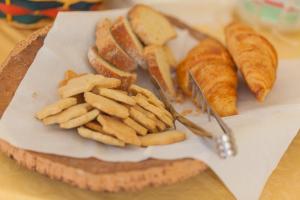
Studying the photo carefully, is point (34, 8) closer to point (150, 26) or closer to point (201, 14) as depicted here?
point (150, 26)

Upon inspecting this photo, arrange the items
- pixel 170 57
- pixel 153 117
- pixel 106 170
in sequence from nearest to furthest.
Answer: pixel 106 170, pixel 153 117, pixel 170 57

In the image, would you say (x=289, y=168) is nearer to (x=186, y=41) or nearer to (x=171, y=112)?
(x=171, y=112)

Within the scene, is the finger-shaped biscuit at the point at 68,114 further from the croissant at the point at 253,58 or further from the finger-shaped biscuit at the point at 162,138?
the croissant at the point at 253,58

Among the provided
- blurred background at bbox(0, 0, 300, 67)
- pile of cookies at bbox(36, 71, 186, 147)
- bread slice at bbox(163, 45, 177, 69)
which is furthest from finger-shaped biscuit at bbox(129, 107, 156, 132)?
blurred background at bbox(0, 0, 300, 67)

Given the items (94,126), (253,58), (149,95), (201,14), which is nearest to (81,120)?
(94,126)

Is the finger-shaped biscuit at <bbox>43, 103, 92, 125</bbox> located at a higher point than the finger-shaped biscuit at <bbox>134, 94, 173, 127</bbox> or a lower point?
higher

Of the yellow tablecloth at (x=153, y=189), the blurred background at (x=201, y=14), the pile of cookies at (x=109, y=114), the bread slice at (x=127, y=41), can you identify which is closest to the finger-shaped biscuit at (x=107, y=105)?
the pile of cookies at (x=109, y=114)

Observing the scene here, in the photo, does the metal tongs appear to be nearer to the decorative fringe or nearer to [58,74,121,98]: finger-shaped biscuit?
[58,74,121,98]: finger-shaped biscuit
